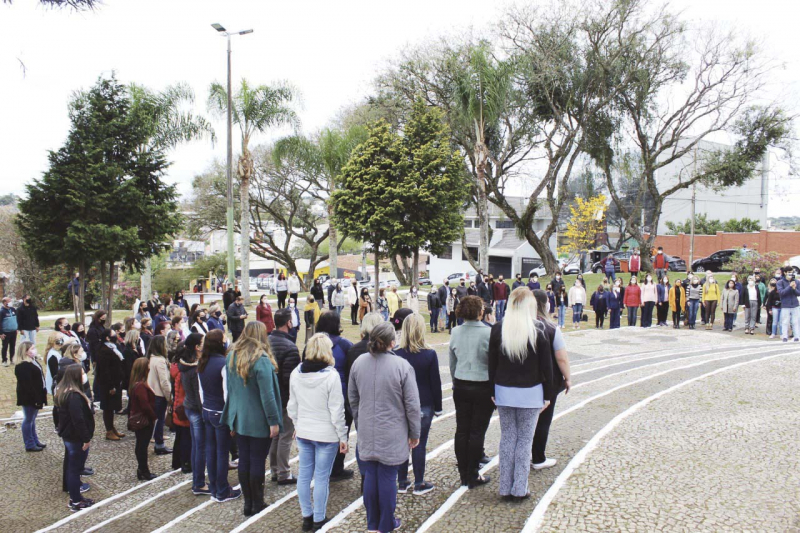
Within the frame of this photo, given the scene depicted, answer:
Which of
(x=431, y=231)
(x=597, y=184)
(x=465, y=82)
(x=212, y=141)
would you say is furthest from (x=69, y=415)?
(x=597, y=184)

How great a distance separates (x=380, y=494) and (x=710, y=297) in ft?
54.6

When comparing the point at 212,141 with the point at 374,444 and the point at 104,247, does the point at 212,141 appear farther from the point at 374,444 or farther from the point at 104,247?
the point at 374,444

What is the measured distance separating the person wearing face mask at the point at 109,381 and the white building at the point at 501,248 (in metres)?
46.3

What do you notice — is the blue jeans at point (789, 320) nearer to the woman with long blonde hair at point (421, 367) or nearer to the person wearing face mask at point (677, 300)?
the person wearing face mask at point (677, 300)

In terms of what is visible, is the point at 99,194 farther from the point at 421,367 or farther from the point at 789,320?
the point at 789,320

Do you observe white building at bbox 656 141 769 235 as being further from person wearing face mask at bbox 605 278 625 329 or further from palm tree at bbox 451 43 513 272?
person wearing face mask at bbox 605 278 625 329

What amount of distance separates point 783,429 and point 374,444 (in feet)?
16.5

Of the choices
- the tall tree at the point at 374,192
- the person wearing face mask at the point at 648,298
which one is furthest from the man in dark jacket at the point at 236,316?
the person wearing face mask at the point at 648,298

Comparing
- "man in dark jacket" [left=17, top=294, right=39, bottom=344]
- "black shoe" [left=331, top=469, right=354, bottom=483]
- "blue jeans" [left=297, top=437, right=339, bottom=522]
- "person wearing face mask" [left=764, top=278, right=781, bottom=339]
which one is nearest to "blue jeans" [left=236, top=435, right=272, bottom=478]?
"blue jeans" [left=297, top=437, right=339, bottom=522]

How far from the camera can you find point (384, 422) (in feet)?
14.1

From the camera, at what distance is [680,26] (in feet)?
90.6

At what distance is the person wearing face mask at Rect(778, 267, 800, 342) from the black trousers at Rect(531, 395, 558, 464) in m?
11.6

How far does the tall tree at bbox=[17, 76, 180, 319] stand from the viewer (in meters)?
13.8

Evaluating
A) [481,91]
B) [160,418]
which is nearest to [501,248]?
[481,91]
